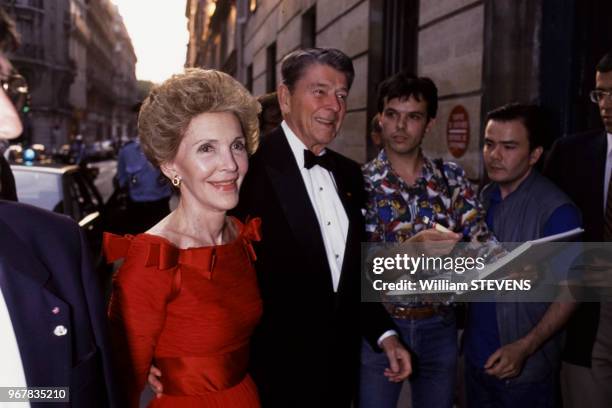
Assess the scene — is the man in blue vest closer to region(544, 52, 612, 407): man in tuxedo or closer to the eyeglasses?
region(544, 52, 612, 407): man in tuxedo

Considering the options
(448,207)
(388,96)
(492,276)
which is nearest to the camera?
(492,276)

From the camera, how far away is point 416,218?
8.77 ft

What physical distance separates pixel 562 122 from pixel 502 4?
108cm

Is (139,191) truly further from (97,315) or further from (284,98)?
(97,315)

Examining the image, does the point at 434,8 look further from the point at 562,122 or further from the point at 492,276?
the point at 492,276

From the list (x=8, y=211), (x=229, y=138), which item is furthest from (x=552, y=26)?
(x=8, y=211)

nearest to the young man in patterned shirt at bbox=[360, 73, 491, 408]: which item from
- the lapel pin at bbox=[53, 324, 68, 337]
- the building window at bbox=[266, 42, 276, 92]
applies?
the lapel pin at bbox=[53, 324, 68, 337]

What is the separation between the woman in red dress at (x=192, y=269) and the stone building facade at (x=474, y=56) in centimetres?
278

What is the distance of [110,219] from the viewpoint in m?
6.71

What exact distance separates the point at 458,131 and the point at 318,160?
2.83 metres

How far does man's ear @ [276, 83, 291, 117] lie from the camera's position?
2.63 meters

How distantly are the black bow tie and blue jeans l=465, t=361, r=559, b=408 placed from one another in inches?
50.2

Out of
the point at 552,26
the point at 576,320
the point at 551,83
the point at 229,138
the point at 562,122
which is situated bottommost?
the point at 576,320

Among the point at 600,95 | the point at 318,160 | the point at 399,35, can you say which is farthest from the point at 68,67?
the point at 600,95
